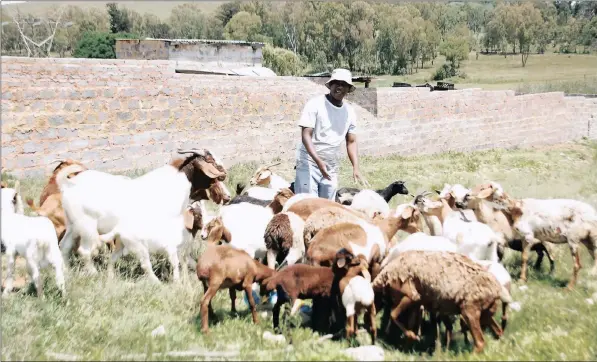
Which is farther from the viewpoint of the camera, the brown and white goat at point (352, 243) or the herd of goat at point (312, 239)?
the brown and white goat at point (352, 243)

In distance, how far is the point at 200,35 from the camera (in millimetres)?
82062

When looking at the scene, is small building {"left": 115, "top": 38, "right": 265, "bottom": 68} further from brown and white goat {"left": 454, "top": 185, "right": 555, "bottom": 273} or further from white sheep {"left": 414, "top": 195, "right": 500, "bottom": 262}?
white sheep {"left": 414, "top": 195, "right": 500, "bottom": 262}

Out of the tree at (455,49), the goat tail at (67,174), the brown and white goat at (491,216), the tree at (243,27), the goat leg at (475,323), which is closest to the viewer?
the goat leg at (475,323)

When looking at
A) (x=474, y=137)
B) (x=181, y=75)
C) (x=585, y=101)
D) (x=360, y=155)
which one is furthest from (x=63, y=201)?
(x=585, y=101)

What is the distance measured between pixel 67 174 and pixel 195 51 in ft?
71.7

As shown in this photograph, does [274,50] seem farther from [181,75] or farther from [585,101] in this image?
[181,75]

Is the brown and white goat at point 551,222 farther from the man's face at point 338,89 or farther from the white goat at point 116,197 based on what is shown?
the white goat at point 116,197

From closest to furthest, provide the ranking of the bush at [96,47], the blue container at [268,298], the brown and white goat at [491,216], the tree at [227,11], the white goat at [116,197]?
the blue container at [268,298] < the white goat at [116,197] < the brown and white goat at [491,216] < the bush at [96,47] < the tree at [227,11]

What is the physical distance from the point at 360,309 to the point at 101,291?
8.11 feet

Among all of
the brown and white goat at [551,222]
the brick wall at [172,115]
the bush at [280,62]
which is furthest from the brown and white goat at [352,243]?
the bush at [280,62]

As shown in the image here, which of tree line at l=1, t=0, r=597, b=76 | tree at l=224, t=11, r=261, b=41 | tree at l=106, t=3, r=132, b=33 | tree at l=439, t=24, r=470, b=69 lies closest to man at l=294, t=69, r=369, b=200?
tree line at l=1, t=0, r=597, b=76

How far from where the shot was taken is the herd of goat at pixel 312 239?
492 cm

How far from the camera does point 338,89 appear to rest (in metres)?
7.09

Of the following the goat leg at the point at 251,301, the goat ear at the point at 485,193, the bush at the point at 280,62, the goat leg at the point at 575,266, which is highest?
the bush at the point at 280,62
